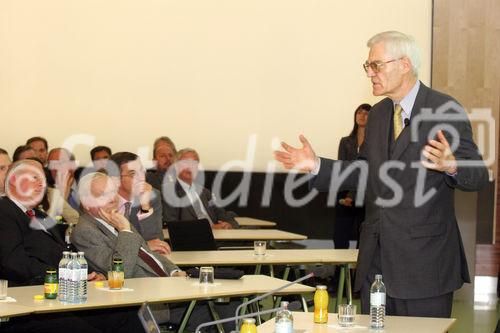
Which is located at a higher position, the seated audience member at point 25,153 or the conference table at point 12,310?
the seated audience member at point 25,153

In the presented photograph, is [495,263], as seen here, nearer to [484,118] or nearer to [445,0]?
[484,118]

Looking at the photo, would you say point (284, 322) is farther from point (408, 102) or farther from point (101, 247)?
point (101, 247)

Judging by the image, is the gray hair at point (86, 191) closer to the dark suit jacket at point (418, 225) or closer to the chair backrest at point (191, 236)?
the chair backrest at point (191, 236)

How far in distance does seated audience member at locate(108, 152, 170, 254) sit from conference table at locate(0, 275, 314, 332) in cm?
118

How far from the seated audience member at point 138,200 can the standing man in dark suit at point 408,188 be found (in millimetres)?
2619

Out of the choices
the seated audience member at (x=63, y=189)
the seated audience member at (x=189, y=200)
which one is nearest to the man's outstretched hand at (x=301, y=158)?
the seated audience member at (x=63, y=189)

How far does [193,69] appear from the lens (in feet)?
35.9

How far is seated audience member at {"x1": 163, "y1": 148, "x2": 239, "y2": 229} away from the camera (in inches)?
341

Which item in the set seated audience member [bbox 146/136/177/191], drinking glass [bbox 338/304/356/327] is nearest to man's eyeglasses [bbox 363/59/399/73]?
drinking glass [bbox 338/304/356/327]

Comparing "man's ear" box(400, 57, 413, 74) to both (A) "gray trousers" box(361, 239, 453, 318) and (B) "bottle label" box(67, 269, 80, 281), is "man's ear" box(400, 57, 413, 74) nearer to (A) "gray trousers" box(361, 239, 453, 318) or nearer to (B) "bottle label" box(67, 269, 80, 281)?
(A) "gray trousers" box(361, 239, 453, 318)

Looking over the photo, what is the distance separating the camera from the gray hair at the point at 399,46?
3.83 m

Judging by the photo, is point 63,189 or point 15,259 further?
point 63,189

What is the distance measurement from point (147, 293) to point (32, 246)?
0.91 metres

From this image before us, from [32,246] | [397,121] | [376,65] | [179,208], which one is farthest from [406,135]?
[179,208]
